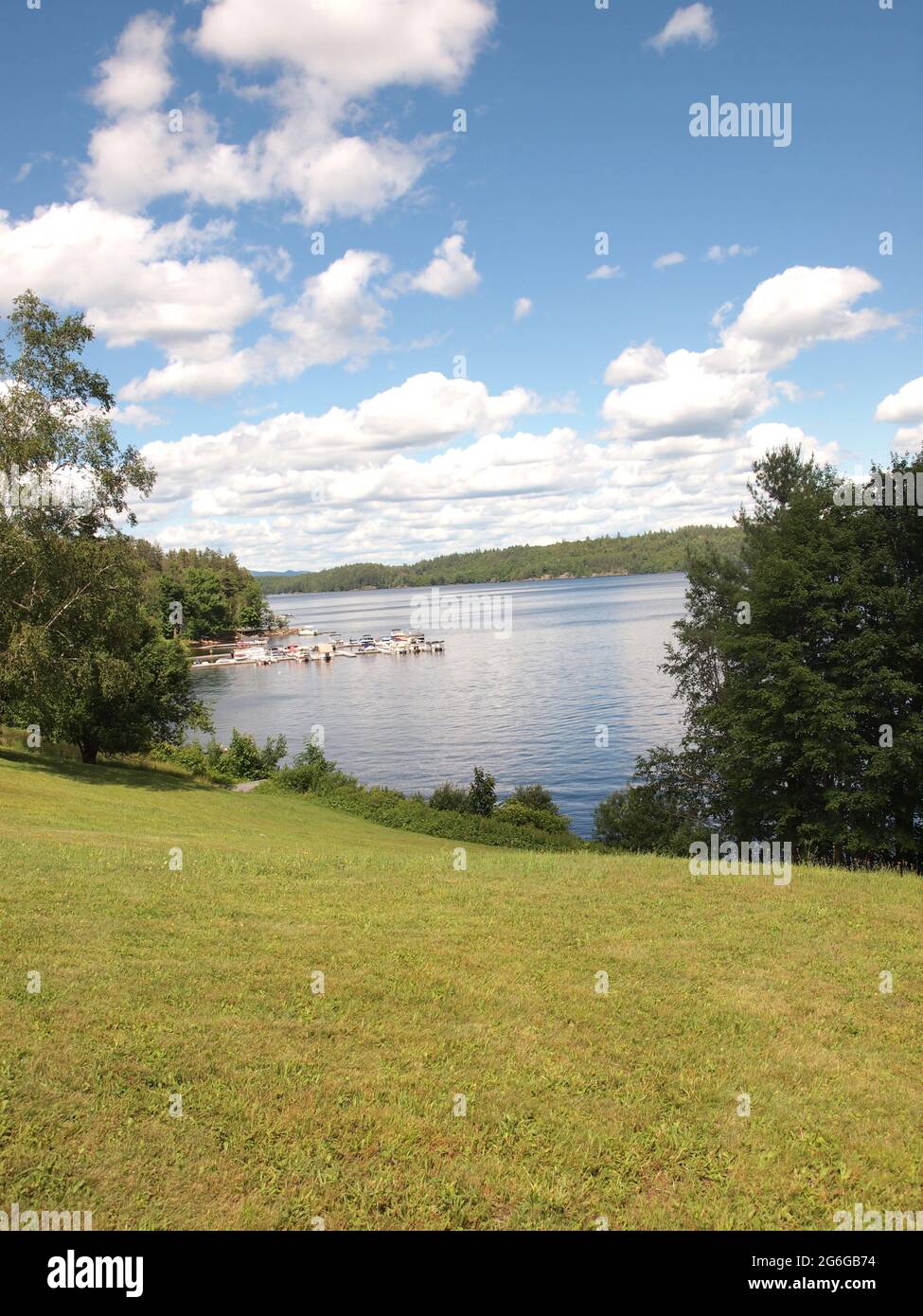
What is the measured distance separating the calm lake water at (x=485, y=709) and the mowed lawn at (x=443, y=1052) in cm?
2960

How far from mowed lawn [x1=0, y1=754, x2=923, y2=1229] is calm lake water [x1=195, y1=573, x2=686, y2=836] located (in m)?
29.6

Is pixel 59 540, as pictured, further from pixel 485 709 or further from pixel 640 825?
A: pixel 485 709

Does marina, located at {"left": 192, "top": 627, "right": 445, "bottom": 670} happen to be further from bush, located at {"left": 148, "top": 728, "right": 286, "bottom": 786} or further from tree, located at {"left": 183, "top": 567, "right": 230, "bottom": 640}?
bush, located at {"left": 148, "top": 728, "right": 286, "bottom": 786}

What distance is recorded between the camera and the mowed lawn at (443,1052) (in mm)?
6551

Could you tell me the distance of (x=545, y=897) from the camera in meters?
14.6

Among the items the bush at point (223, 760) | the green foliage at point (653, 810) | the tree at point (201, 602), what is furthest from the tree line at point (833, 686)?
the tree at point (201, 602)

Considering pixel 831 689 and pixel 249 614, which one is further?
pixel 249 614

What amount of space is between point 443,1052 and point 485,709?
6922cm

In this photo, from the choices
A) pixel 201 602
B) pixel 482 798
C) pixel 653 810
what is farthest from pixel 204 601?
pixel 653 810

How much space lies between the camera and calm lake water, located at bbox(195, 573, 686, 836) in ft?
179

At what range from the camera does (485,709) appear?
3063 inches

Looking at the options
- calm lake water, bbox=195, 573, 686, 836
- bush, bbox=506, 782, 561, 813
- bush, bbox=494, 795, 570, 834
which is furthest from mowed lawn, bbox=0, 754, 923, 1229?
calm lake water, bbox=195, 573, 686, 836

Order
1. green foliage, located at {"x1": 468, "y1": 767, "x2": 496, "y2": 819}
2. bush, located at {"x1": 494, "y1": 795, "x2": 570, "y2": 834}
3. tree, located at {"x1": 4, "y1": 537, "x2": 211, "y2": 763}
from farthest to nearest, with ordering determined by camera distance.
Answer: green foliage, located at {"x1": 468, "y1": 767, "x2": 496, "y2": 819}, bush, located at {"x1": 494, "y1": 795, "x2": 570, "y2": 834}, tree, located at {"x1": 4, "y1": 537, "x2": 211, "y2": 763}
